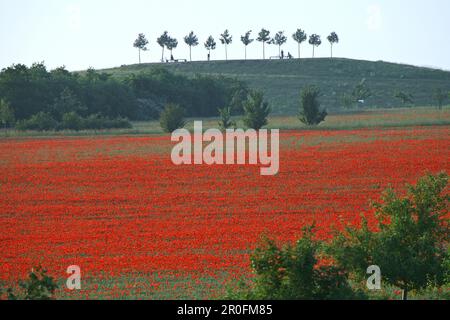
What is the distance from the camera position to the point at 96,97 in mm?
103500

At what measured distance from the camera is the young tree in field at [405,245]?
15.9 metres

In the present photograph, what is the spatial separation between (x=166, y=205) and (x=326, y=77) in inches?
5171

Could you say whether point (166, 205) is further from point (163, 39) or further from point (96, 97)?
point (163, 39)

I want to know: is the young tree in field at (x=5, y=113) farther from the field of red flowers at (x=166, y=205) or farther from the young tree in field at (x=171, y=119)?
the field of red flowers at (x=166, y=205)

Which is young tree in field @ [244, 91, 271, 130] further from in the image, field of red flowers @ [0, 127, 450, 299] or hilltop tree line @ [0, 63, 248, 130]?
field of red flowers @ [0, 127, 450, 299]

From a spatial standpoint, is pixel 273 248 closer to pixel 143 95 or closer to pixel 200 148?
pixel 200 148

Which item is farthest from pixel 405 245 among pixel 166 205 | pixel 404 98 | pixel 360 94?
pixel 360 94

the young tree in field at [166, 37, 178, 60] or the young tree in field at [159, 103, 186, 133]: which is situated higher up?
the young tree in field at [166, 37, 178, 60]

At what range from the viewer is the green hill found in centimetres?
14112

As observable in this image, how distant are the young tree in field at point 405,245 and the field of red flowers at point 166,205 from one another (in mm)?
3184

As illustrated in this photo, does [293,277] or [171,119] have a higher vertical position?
[171,119]

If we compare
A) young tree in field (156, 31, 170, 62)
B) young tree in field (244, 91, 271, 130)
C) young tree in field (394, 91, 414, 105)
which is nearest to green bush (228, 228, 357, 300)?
young tree in field (244, 91, 271, 130)

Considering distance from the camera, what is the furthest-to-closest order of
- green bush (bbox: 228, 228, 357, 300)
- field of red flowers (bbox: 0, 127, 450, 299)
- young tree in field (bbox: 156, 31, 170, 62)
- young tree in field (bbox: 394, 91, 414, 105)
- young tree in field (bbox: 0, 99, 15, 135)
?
young tree in field (bbox: 156, 31, 170, 62)
young tree in field (bbox: 394, 91, 414, 105)
young tree in field (bbox: 0, 99, 15, 135)
field of red flowers (bbox: 0, 127, 450, 299)
green bush (bbox: 228, 228, 357, 300)

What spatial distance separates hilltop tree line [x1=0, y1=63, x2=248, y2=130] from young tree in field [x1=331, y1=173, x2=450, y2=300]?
219 ft
